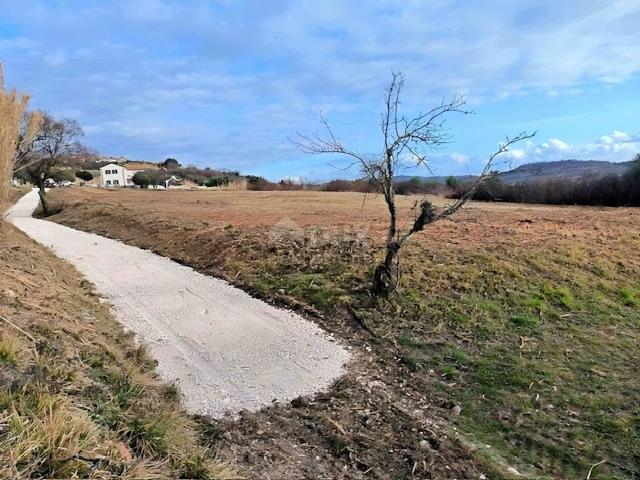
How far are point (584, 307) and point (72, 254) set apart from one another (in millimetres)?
11144

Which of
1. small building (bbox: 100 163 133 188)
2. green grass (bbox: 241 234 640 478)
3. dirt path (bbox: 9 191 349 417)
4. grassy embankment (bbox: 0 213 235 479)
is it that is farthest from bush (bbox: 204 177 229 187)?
grassy embankment (bbox: 0 213 235 479)

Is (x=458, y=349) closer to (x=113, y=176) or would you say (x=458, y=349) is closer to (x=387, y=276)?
(x=387, y=276)

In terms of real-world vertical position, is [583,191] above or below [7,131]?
below

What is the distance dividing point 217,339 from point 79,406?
3237 mm

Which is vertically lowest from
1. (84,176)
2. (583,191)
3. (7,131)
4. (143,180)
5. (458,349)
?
(458,349)

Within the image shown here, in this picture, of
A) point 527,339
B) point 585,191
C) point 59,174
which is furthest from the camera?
point 59,174

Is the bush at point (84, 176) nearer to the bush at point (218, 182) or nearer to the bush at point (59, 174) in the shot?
the bush at point (59, 174)

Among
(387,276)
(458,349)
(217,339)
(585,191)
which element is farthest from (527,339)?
(585,191)

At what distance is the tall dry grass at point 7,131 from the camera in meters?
7.20

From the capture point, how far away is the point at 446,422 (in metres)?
4.50

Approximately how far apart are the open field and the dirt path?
1.11 ft

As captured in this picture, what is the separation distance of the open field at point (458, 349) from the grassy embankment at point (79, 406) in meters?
0.66

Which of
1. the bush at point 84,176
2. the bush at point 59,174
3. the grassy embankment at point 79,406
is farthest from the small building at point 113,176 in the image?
the grassy embankment at point 79,406

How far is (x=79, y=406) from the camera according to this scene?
3.09 meters
